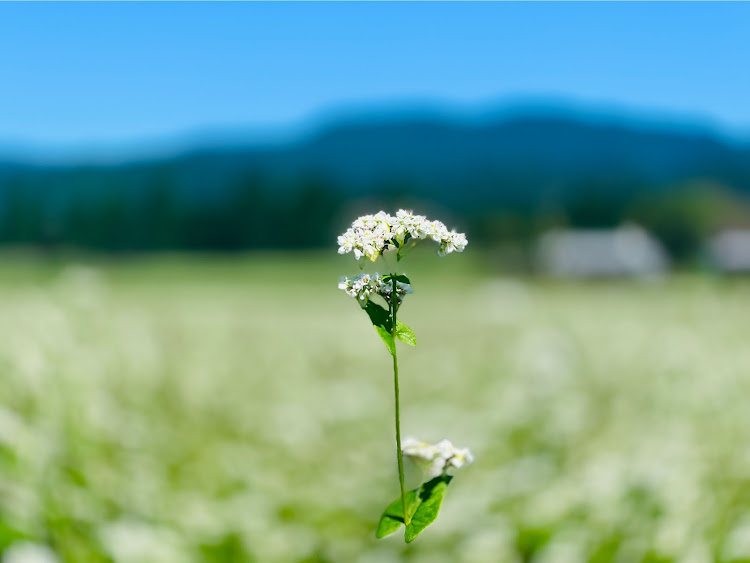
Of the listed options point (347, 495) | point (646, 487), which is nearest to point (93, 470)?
point (347, 495)

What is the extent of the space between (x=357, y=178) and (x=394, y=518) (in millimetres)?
147878

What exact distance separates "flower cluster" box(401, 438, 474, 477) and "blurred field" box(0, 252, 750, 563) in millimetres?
1566

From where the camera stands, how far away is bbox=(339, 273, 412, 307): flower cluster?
42.7 inches

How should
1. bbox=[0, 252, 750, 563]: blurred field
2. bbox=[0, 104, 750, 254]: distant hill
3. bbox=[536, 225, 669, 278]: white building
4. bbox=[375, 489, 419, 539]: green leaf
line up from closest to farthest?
bbox=[375, 489, 419, 539]: green leaf
bbox=[0, 252, 750, 563]: blurred field
bbox=[536, 225, 669, 278]: white building
bbox=[0, 104, 750, 254]: distant hill

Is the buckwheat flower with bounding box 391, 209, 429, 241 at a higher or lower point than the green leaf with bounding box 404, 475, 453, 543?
higher

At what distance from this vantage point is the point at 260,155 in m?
162

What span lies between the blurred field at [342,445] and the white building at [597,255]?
1930 inches

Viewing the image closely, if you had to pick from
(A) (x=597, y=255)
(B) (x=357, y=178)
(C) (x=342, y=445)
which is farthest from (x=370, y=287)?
(B) (x=357, y=178)

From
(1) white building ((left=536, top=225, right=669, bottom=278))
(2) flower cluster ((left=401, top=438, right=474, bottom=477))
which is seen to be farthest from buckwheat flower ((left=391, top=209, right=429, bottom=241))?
(1) white building ((left=536, top=225, right=669, bottom=278))

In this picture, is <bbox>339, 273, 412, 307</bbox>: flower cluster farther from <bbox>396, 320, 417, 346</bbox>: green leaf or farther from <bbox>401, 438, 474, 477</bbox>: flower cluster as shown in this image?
<bbox>401, 438, 474, 477</bbox>: flower cluster

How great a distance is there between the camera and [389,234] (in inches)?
43.6

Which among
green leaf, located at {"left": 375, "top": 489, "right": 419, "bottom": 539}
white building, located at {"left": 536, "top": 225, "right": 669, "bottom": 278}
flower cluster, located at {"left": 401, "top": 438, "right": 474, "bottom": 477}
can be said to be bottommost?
green leaf, located at {"left": 375, "top": 489, "right": 419, "bottom": 539}

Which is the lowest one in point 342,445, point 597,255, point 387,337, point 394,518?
point 394,518

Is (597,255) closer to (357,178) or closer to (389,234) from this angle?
(389,234)
